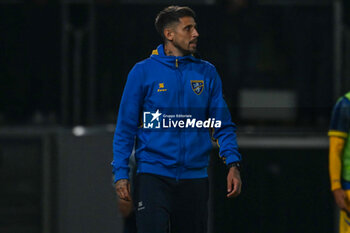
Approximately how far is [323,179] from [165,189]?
251cm

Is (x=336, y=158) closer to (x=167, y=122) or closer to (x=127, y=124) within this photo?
(x=167, y=122)

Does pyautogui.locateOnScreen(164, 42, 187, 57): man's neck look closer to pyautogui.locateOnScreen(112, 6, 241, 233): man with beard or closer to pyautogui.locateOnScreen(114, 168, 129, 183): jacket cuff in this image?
pyautogui.locateOnScreen(112, 6, 241, 233): man with beard

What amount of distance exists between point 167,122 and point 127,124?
8.1 inches

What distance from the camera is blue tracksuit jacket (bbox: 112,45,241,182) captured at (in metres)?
4.25

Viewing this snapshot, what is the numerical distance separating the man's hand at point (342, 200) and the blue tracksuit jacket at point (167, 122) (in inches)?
43.1

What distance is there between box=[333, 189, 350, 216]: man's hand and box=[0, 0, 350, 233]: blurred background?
45.2 inches

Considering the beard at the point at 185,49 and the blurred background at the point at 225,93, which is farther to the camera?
the blurred background at the point at 225,93

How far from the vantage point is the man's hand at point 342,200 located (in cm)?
511

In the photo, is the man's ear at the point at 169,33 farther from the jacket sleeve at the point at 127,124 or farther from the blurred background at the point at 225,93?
the blurred background at the point at 225,93

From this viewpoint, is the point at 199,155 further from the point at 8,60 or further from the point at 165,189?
the point at 8,60

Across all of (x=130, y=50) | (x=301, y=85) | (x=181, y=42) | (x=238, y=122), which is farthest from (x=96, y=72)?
(x=181, y=42)

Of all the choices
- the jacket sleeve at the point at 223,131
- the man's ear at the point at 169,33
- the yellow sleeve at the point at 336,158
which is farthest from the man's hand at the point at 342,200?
the man's ear at the point at 169,33

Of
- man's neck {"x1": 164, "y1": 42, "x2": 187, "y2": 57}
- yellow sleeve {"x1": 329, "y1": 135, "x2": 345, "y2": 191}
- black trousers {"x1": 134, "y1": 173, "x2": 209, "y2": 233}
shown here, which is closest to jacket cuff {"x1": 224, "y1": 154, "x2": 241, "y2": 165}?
black trousers {"x1": 134, "y1": 173, "x2": 209, "y2": 233}

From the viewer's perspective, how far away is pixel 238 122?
6.30 metres
